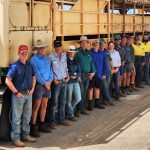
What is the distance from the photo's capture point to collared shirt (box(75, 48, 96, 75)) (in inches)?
368

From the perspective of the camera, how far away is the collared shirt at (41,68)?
7.62 metres

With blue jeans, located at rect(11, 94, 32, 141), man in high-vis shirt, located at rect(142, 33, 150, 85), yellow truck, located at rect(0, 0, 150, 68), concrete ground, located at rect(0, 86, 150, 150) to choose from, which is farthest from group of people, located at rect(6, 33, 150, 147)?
man in high-vis shirt, located at rect(142, 33, 150, 85)

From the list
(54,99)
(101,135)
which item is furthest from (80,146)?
(54,99)

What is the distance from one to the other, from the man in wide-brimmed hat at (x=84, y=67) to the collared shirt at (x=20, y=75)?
2.25m

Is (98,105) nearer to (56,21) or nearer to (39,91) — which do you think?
(56,21)

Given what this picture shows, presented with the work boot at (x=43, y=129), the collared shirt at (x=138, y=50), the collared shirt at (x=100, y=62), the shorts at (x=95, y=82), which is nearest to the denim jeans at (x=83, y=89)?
the shorts at (x=95, y=82)

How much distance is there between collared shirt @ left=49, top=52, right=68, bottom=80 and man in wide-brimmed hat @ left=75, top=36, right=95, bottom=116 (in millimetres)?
847

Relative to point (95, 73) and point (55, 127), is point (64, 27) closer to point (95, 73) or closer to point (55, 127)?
point (95, 73)

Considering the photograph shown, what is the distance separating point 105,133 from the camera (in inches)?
320

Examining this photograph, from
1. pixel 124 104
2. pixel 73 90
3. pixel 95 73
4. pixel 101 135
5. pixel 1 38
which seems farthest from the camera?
pixel 124 104

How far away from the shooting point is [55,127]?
27.8 feet

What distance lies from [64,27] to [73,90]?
1.56 metres

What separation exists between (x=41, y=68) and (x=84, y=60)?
6.33 ft

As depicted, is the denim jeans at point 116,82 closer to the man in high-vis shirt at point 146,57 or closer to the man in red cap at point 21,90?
the man in high-vis shirt at point 146,57
